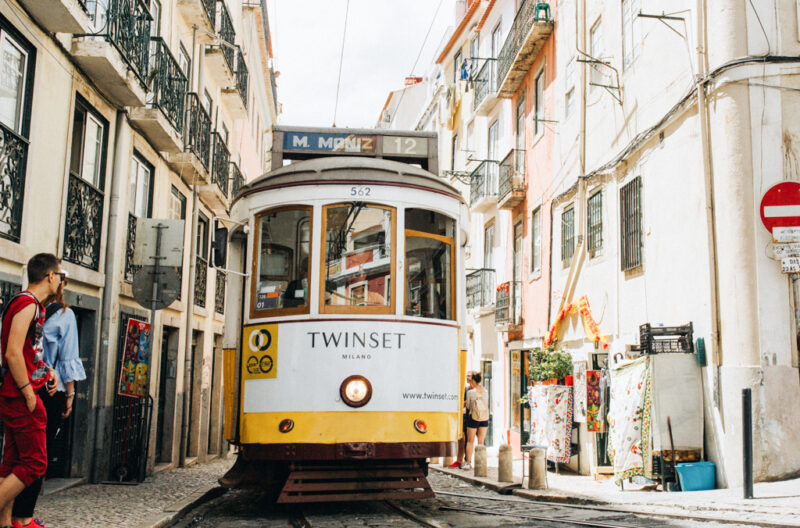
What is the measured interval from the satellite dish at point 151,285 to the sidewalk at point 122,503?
2.21 meters

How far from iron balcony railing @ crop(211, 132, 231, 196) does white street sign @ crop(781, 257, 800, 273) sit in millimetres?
11604

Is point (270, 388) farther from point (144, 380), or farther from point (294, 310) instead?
point (144, 380)

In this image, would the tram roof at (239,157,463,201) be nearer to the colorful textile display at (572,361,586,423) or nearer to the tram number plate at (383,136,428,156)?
the tram number plate at (383,136,428,156)

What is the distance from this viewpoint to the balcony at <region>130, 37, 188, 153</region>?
12406 mm

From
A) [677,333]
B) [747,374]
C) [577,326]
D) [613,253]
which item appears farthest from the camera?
[577,326]

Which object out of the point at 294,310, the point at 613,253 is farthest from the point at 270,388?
the point at 613,253

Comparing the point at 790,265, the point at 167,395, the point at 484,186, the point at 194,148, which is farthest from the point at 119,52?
the point at 484,186

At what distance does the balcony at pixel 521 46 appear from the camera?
18.0 meters

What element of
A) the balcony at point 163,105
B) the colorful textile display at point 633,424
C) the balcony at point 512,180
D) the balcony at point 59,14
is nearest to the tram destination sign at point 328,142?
the balcony at point 59,14

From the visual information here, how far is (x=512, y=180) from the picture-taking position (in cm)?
1978

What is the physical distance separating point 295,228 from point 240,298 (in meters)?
1.02

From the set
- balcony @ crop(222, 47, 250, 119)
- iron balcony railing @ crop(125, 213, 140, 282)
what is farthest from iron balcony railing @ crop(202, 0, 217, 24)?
iron balcony railing @ crop(125, 213, 140, 282)

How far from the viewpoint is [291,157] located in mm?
9812

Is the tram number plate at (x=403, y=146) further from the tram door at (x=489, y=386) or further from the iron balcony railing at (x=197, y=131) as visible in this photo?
the tram door at (x=489, y=386)
